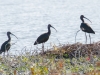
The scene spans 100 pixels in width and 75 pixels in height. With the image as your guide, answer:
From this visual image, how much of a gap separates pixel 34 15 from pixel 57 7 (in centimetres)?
1055

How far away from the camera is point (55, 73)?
8.05 m

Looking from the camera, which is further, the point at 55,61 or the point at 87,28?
the point at 87,28

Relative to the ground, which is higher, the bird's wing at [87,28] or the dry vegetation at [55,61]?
the bird's wing at [87,28]

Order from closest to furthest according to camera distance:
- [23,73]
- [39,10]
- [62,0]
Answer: [23,73] < [39,10] < [62,0]

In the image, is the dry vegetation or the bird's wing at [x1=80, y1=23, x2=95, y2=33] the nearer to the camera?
the dry vegetation

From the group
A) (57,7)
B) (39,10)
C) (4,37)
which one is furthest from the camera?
(57,7)

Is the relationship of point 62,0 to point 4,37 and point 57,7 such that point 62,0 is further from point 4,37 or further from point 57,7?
point 4,37

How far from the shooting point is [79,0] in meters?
74.6

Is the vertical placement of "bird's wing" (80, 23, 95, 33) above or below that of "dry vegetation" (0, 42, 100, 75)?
above

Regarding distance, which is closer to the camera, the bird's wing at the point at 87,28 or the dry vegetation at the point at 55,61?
the dry vegetation at the point at 55,61

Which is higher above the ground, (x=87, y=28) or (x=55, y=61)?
(x=87, y=28)

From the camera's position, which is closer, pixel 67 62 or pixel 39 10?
pixel 67 62

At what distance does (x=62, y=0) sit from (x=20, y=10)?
16.3 metres

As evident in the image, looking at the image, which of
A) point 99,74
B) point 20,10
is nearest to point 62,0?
point 20,10
